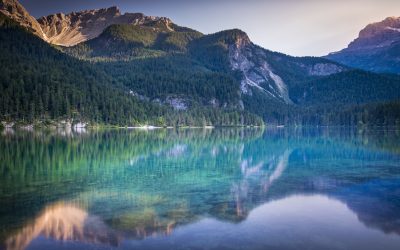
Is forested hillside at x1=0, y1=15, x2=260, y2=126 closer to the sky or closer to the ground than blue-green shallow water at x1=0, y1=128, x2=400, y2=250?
closer to the sky

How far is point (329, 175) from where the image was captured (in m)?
35.0

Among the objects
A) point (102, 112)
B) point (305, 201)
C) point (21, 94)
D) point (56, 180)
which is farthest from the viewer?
point (102, 112)

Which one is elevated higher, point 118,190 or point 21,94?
point 21,94

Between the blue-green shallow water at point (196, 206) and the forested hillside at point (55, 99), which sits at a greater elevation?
the forested hillside at point (55, 99)

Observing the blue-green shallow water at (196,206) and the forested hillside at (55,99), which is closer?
the blue-green shallow water at (196,206)

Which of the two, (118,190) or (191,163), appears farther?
(191,163)

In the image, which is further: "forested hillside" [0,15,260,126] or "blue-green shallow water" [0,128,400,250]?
"forested hillside" [0,15,260,126]

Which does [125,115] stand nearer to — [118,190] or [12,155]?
[12,155]

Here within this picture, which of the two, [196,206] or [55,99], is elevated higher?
[55,99]

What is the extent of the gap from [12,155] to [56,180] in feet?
63.7

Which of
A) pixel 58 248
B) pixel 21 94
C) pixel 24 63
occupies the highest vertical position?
pixel 24 63

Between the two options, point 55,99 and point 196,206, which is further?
point 55,99

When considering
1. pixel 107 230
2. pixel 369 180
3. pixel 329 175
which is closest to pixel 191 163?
pixel 329 175

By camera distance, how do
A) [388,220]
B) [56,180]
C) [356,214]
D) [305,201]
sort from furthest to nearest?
[56,180], [305,201], [356,214], [388,220]
